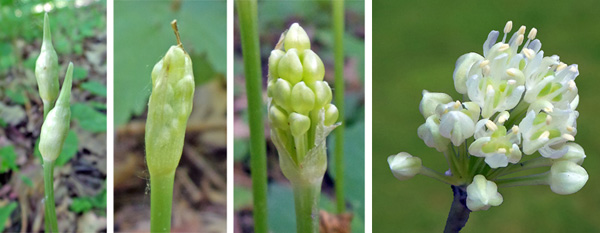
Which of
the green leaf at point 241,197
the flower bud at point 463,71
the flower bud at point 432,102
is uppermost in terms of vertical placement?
the flower bud at point 463,71

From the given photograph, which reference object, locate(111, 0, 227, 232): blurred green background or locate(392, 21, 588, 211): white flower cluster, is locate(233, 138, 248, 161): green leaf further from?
locate(392, 21, 588, 211): white flower cluster

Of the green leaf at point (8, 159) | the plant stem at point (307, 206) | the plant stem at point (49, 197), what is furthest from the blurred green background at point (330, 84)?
the green leaf at point (8, 159)

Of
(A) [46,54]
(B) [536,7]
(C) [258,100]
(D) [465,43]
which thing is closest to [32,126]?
(A) [46,54]

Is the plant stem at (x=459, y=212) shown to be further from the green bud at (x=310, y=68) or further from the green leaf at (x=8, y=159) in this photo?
the green leaf at (x=8, y=159)

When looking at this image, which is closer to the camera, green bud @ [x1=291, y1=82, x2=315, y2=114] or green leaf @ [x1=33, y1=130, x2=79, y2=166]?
green bud @ [x1=291, y1=82, x2=315, y2=114]

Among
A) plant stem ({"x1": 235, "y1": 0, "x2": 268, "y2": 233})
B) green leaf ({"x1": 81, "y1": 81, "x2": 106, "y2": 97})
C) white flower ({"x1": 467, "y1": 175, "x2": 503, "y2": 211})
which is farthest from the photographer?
green leaf ({"x1": 81, "y1": 81, "x2": 106, "y2": 97})

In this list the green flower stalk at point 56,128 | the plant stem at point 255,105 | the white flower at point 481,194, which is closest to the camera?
the white flower at point 481,194

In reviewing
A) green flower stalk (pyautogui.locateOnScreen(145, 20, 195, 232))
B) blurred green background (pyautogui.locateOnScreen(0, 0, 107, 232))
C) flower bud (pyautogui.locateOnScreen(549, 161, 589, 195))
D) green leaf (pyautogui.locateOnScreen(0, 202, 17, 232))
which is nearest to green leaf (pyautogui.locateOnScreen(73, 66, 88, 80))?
blurred green background (pyautogui.locateOnScreen(0, 0, 107, 232))

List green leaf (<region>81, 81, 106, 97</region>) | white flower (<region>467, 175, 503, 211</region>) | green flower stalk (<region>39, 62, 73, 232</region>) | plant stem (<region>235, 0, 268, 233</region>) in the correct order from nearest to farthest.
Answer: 1. white flower (<region>467, 175, 503, 211</region>)
2. plant stem (<region>235, 0, 268, 233</region>)
3. green flower stalk (<region>39, 62, 73, 232</region>)
4. green leaf (<region>81, 81, 106, 97</region>)
